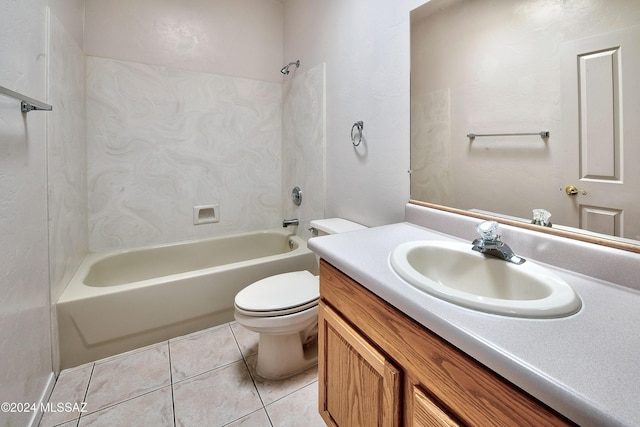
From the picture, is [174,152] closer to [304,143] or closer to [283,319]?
[304,143]

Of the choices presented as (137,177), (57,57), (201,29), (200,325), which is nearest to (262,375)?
(200,325)

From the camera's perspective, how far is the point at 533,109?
0.86 metres

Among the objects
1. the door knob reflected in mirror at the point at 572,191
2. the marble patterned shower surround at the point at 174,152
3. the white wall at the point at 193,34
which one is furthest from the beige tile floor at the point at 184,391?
the white wall at the point at 193,34

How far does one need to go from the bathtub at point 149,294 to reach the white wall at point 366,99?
2.19 feet

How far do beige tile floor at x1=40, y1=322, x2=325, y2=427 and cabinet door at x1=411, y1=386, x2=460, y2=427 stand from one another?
2.46 feet

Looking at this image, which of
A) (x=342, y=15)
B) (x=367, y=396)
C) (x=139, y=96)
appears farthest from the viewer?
(x=139, y=96)

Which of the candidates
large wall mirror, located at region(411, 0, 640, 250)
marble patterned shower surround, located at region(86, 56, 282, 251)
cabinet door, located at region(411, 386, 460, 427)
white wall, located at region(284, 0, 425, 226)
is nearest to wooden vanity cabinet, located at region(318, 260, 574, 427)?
cabinet door, located at region(411, 386, 460, 427)

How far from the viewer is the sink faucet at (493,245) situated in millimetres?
804

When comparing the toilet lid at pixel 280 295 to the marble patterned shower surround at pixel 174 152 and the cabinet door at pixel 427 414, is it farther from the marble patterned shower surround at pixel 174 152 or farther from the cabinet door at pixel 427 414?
the marble patterned shower surround at pixel 174 152

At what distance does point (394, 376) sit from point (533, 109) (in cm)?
89

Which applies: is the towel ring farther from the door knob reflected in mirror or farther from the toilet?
the door knob reflected in mirror

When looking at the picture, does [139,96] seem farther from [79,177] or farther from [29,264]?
[29,264]

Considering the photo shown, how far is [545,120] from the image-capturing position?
0.82 m

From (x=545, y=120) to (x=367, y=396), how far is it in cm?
96
